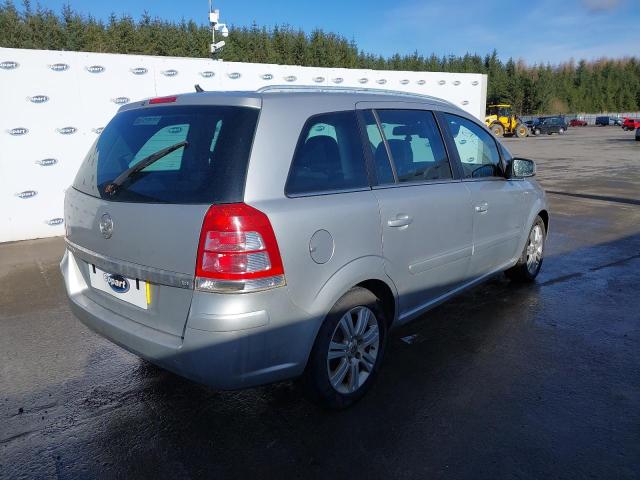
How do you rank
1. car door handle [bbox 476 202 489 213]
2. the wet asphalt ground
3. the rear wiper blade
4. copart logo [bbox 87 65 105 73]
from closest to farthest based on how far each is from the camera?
the wet asphalt ground, the rear wiper blade, car door handle [bbox 476 202 489 213], copart logo [bbox 87 65 105 73]

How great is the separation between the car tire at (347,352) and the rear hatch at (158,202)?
30.0 inches

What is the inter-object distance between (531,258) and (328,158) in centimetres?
312

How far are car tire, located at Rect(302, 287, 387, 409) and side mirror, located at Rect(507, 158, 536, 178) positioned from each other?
1.99m

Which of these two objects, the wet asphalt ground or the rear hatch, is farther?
the wet asphalt ground

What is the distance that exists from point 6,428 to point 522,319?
374 cm

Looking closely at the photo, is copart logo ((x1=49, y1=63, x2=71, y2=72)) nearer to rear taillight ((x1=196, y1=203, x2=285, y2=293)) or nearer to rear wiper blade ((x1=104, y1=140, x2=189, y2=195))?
rear wiper blade ((x1=104, y1=140, x2=189, y2=195))

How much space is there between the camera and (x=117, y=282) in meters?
2.61

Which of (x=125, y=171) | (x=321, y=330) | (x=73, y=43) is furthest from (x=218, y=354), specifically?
(x=73, y=43)

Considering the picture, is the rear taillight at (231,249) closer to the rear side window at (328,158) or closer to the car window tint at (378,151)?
the rear side window at (328,158)

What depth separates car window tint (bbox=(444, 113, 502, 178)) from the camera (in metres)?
3.74

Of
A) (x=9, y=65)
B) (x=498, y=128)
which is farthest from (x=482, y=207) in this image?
(x=498, y=128)

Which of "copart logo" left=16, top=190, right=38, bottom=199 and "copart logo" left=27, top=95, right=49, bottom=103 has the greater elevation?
"copart logo" left=27, top=95, right=49, bottom=103

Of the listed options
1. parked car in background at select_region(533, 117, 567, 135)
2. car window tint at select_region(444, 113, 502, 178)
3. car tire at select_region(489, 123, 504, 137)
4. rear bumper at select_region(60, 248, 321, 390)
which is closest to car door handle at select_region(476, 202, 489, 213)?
car window tint at select_region(444, 113, 502, 178)

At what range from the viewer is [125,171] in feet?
8.56
